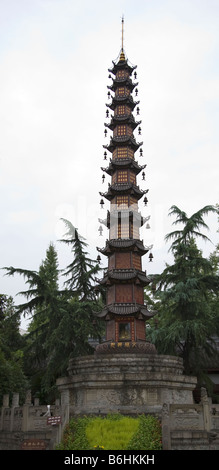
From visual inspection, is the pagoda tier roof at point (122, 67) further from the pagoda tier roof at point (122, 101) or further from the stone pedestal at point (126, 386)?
the stone pedestal at point (126, 386)

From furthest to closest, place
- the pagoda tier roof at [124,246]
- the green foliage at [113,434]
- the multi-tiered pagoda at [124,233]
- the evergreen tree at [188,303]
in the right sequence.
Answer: the pagoda tier roof at [124,246]
the multi-tiered pagoda at [124,233]
the evergreen tree at [188,303]
the green foliage at [113,434]

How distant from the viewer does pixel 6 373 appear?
19.6 metres

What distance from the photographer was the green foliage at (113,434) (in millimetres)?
13508

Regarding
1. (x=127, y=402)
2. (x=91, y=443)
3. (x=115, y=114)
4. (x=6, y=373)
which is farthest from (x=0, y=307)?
(x=115, y=114)

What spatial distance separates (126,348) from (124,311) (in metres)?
2.14

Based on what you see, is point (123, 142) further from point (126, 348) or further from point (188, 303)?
point (126, 348)

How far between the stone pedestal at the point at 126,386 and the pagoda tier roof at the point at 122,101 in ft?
63.4

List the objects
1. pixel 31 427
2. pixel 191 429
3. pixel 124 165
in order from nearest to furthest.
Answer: pixel 191 429 < pixel 31 427 < pixel 124 165

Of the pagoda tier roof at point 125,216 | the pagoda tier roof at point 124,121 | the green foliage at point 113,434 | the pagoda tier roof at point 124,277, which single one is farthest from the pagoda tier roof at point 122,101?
the green foliage at point 113,434

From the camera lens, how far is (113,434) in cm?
1424

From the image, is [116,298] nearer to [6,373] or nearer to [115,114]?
[6,373]

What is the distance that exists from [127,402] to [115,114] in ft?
69.1

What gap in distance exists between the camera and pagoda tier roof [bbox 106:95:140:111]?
1241 inches

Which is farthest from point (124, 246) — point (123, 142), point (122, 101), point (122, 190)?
point (122, 101)
